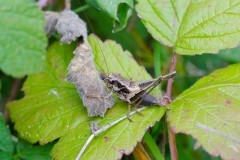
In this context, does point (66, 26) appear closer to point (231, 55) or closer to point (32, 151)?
point (32, 151)

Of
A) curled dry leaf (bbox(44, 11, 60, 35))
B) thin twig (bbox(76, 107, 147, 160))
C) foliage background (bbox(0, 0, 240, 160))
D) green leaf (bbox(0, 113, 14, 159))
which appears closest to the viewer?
thin twig (bbox(76, 107, 147, 160))

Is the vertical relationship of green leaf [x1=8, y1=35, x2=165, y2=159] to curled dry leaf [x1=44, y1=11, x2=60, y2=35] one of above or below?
below

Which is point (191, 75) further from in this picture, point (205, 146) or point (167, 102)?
point (205, 146)

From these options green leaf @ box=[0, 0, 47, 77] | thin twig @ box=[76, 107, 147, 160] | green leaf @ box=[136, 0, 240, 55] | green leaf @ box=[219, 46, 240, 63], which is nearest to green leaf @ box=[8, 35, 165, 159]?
thin twig @ box=[76, 107, 147, 160]

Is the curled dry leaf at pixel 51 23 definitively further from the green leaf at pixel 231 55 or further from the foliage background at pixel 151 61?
the green leaf at pixel 231 55

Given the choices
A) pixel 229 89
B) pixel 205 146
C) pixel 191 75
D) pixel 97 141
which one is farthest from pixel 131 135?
pixel 191 75

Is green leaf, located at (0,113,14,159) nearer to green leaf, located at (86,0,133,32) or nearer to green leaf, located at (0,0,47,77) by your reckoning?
green leaf, located at (0,0,47,77)
